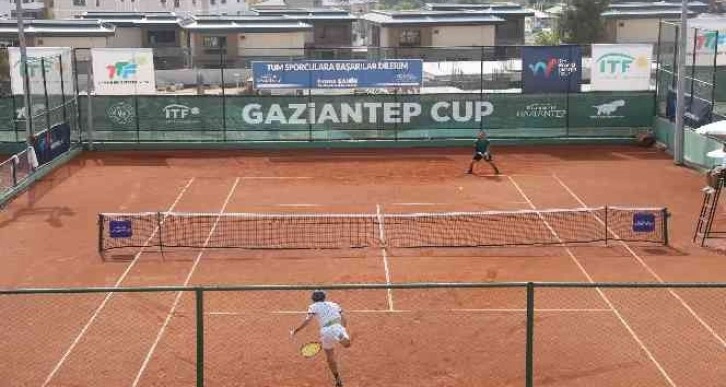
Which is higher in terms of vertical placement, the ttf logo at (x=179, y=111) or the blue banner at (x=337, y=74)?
the blue banner at (x=337, y=74)

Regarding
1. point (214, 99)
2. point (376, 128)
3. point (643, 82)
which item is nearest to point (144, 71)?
point (214, 99)

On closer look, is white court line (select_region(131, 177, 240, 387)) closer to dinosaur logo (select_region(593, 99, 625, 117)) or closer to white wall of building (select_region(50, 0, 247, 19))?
dinosaur logo (select_region(593, 99, 625, 117))

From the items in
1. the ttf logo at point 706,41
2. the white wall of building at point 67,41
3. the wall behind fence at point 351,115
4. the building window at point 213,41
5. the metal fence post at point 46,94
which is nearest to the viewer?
the metal fence post at point 46,94

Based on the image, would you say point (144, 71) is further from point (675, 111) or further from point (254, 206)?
point (675, 111)

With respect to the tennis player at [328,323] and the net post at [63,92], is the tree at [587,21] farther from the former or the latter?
the tennis player at [328,323]

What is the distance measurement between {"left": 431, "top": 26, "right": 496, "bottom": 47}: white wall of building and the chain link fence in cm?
4872

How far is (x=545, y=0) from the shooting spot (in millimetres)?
160125

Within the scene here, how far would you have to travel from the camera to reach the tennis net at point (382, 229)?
22.2m

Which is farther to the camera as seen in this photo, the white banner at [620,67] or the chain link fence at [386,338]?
the white banner at [620,67]

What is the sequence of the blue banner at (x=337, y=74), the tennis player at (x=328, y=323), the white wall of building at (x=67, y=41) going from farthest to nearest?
the white wall of building at (x=67, y=41) < the blue banner at (x=337, y=74) < the tennis player at (x=328, y=323)

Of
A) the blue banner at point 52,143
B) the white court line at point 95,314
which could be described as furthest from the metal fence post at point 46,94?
the white court line at point 95,314

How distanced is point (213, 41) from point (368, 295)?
1977 inches

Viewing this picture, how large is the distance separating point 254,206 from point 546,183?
8954mm

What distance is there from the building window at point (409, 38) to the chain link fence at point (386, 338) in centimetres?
4969
